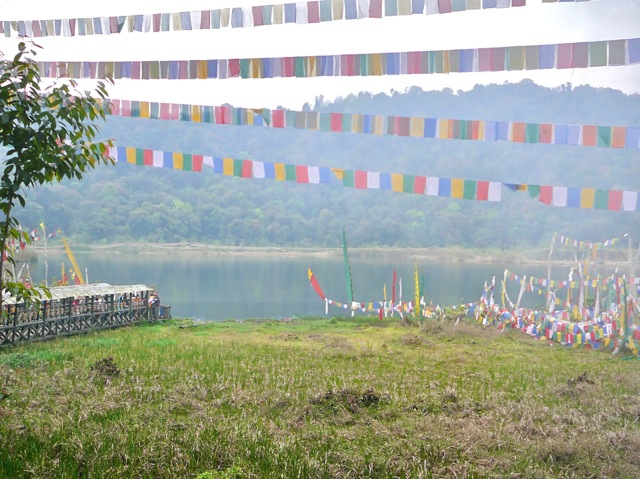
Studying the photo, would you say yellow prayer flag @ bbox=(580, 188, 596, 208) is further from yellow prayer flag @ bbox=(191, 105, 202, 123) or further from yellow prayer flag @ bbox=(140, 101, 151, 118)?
yellow prayer flag @ bbox=(140, 101, 151, 118)

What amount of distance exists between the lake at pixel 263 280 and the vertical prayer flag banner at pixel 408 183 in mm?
19079

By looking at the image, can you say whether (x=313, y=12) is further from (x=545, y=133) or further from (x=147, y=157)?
(x=147, y=157)

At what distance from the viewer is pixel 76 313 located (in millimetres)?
18312

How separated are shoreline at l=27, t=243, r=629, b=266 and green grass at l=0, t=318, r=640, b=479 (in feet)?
232

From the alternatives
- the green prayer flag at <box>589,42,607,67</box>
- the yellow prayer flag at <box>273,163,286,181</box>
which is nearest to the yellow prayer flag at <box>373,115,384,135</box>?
the yellow prayer flag at <box>273,163,286,181</box>

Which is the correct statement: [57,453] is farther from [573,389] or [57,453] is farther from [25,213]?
[25,213]

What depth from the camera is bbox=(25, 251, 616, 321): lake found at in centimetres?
3975

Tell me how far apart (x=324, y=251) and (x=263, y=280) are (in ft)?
132

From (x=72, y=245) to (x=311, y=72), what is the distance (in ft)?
268

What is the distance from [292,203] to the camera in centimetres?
10850

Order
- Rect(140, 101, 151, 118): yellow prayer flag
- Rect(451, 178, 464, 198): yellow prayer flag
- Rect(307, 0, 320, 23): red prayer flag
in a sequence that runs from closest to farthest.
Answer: Rect(307, 0, 320, 23): red prayer flag
Rect(451, 178, 464, 198): yellow prayer flag
Rect(140, 101, 151, 118): yellow prayer flag

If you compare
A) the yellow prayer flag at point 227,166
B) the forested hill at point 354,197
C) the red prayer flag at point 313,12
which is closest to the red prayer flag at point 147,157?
the yellow prayer flag at point 227,166

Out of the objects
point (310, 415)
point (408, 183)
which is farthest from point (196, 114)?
point (310, 415)

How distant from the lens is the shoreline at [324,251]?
82.6 meters
